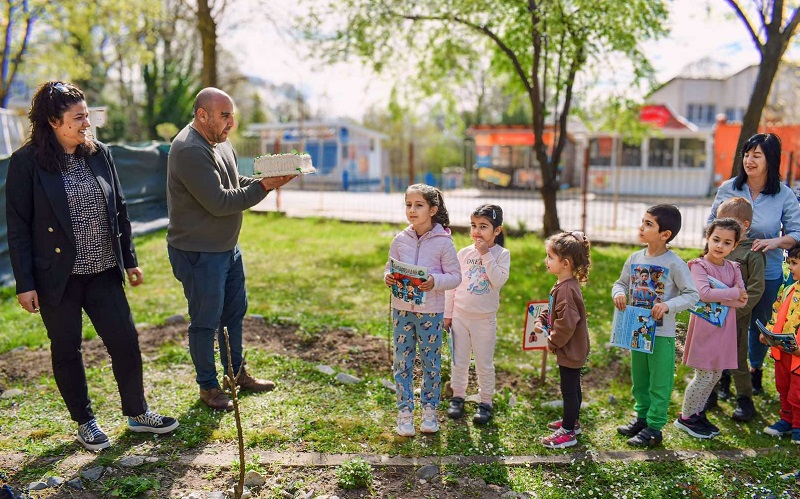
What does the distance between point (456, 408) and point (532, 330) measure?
0.79m

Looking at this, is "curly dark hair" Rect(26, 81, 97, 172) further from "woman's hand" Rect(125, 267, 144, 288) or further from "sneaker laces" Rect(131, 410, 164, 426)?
"sneaker laces" Rect(131, 410, 164, 426)

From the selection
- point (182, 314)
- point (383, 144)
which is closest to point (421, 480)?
point (182, 314)

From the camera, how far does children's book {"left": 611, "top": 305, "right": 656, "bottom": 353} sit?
3.68m

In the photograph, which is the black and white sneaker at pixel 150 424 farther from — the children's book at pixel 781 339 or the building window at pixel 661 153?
the building window at pixel 661 153

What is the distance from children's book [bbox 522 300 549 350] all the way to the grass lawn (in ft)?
1.45

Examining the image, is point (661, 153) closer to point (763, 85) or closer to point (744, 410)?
point (763, 85)

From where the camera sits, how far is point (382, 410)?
429cm

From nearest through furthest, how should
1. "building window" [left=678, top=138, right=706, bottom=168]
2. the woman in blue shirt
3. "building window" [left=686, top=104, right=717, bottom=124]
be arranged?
the woman in blue shirt
"building window" [left=678, top=138, right=706, bottom=168]
"building window" [left=686, top=104, right=717, bottom=124]

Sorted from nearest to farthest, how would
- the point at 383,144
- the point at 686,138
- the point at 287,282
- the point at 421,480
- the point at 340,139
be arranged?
1. the point at 421,480
2. the point at 287,282
3. the point at 686,138
4. the point at 340,139
5. the point at 383,144

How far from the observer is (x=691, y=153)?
23.2 metres

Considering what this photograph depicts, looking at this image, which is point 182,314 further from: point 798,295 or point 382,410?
point 798,295

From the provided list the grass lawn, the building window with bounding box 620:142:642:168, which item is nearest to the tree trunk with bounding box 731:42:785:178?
the grass lawn

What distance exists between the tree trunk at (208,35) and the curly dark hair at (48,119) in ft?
30.7

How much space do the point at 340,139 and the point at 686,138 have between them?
15.6 meters
